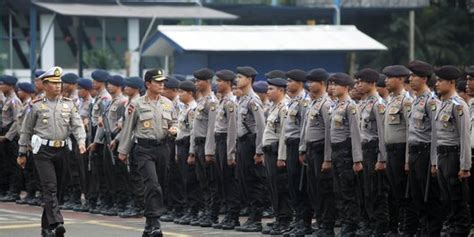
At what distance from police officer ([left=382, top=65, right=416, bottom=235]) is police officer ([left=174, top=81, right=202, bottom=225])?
3.84m

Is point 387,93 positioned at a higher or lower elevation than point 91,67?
higher

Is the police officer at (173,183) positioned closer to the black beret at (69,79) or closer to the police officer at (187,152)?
the police officer at (187,152)

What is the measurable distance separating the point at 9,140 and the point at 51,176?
260 inches

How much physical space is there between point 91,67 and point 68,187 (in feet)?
66.8

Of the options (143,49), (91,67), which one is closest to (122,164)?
(143,49)

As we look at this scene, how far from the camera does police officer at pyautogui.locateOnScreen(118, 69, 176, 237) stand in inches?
578

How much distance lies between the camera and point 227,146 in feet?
53.8

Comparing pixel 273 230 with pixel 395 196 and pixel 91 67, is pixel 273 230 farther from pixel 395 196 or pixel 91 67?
pixel 91 67

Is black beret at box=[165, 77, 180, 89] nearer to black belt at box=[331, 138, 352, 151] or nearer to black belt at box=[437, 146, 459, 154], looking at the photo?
black belt at box=[331, 138, 352, 151]

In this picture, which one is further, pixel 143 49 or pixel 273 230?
pixel 143 49

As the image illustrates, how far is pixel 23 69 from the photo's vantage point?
41.4m

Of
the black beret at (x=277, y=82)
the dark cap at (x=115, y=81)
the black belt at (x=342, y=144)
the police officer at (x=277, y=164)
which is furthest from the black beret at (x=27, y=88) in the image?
the black belt at (x=342, y=144)

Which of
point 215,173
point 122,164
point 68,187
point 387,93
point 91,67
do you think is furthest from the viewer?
point 91,67

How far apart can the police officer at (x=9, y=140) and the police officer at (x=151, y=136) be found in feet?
20.8
